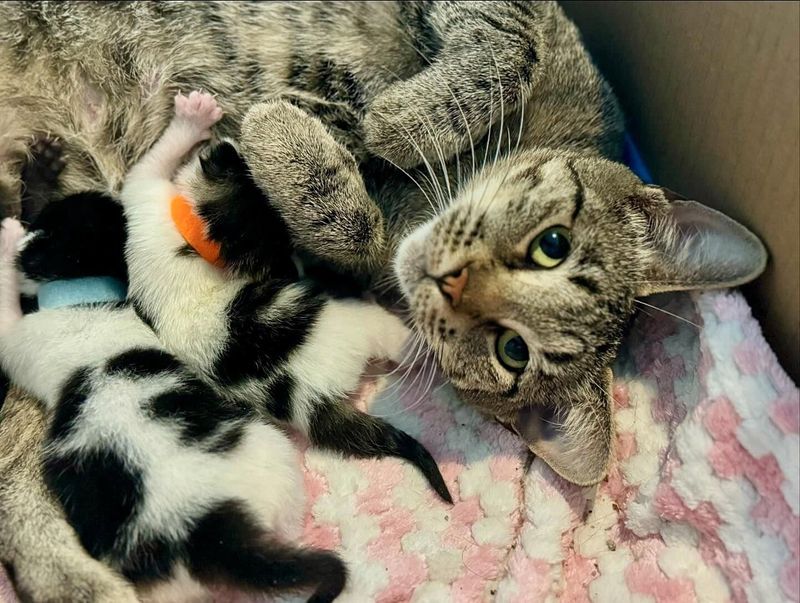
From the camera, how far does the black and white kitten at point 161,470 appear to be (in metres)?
1.33

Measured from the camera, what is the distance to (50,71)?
176cm

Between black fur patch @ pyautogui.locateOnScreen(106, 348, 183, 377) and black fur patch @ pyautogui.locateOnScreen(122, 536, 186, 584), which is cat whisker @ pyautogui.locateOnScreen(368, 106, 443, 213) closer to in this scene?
black fur patch @ pyautogui.locateOnScreen(106, 348, 183, 377)

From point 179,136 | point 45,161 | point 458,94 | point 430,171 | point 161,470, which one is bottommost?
point 161,470

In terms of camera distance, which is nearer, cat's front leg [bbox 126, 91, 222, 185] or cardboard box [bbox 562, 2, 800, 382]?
cardboard box [bbox 562, 2, 800, 382]

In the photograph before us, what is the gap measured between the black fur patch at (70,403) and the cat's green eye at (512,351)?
32.1 inches

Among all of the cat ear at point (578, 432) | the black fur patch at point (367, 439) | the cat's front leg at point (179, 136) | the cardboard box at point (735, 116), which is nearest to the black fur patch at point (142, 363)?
the black fur patch at point (367, 439)

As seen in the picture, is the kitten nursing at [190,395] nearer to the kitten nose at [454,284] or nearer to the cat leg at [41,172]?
the cat leg at [41,172]

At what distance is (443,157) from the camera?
1.66 m

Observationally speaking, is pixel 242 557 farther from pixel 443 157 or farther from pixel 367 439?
pixel 443 157

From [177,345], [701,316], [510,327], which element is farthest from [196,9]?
[701,316]

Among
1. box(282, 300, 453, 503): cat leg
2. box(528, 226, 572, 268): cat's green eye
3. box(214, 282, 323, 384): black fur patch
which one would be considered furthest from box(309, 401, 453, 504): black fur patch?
box(528, 226, 572, 268): cat's green eye

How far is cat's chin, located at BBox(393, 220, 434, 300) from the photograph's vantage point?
142 centimetres

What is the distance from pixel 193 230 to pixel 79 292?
29cm

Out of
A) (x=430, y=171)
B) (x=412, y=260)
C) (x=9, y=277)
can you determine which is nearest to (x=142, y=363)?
(x=9, y=277)
